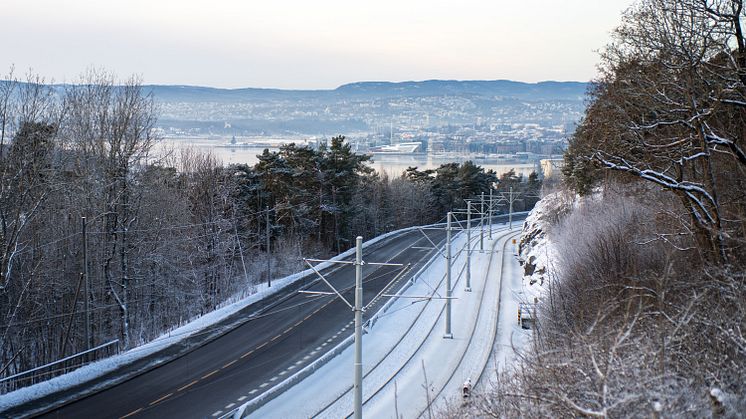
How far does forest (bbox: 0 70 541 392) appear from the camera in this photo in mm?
25844

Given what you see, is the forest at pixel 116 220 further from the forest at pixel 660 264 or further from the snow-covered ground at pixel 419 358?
the forest at pixel 660 264

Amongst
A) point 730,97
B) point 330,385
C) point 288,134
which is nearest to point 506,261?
point 330,385

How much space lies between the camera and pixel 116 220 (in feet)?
100

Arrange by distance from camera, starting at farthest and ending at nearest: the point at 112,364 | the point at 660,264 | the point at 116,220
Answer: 1. the point at 116,220
2. the point at 112,364
3. the point at 660,264

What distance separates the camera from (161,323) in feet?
120

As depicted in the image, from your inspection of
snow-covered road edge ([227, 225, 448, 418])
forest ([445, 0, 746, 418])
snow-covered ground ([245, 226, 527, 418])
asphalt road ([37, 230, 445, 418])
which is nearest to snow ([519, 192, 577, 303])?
snow-covered ground ([245, 226, 527, 418])

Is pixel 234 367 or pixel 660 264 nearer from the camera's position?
pixel 660 264

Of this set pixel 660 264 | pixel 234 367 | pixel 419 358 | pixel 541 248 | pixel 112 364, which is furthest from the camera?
pixel 541 248

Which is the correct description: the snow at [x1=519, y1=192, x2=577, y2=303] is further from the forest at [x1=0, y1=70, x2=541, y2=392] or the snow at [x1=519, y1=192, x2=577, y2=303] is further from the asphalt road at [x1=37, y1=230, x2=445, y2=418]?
the forest at [x1=0, y1=70, x2=541, y2=392]

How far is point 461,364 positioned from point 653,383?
17.1m

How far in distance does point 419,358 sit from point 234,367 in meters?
7.03

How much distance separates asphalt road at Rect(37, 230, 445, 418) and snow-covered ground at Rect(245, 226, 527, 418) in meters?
1.42

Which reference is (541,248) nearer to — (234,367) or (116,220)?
(234,367)

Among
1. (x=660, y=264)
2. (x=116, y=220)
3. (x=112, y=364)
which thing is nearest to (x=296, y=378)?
(x=112, y=364)
